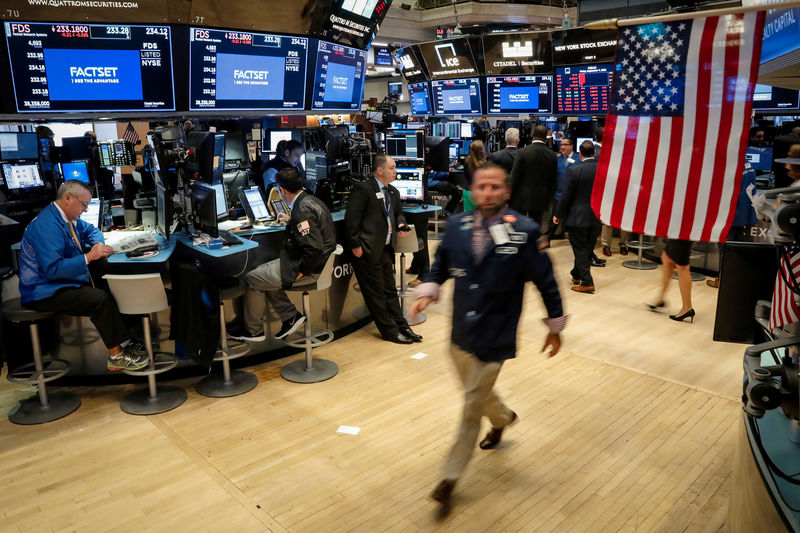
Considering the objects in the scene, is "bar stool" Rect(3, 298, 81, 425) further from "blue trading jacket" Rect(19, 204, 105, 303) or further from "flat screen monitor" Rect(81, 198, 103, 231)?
"flat screen monitor" Rect(81, 198, 103, 231)

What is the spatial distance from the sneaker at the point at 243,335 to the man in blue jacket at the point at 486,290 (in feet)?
7.23

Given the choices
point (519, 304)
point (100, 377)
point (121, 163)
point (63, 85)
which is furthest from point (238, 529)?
point (121, 163)

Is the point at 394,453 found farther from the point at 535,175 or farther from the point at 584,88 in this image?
the point at 584,88

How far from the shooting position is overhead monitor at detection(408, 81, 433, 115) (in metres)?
11.6

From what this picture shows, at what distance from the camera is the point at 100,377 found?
16.2ft

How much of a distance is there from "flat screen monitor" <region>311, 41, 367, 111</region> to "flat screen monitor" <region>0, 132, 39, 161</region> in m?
3.57

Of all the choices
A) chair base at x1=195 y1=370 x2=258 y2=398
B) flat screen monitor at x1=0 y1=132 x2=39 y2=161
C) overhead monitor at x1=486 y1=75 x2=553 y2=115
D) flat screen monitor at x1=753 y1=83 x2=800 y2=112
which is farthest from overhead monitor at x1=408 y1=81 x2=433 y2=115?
chair base at x1=195 y1=370 x2=258 y2=398

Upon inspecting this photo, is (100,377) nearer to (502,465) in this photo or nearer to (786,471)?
(502,465)

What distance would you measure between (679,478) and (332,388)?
8.22 feet

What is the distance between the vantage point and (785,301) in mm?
2422

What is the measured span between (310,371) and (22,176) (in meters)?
4.82

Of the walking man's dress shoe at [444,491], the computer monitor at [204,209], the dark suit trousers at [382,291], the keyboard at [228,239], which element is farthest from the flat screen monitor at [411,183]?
the walking man's dress shoe at [444,491]

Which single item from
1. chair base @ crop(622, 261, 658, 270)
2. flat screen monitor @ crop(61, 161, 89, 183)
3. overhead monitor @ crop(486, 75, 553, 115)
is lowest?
chair base @ crop(622, 261, 658, 270)

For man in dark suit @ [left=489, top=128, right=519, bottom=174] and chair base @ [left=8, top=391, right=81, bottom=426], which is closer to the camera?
chair base @ [left=8, top=391, right=81, bottom=426]
